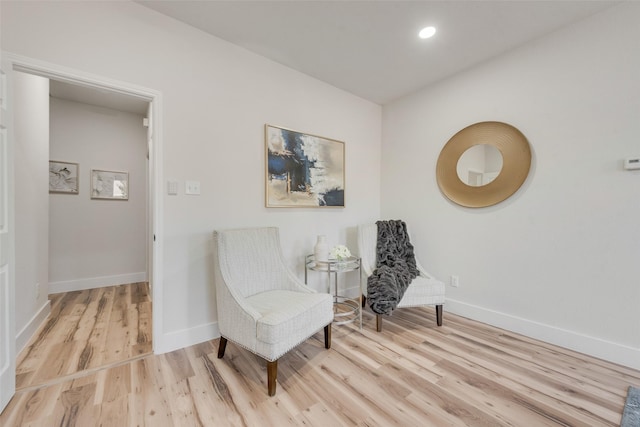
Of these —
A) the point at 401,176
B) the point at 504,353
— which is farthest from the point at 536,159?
the point at 504,353

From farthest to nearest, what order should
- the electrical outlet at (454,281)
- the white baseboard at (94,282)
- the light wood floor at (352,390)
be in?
the white baseboard at (94,282) < the electrical outlet at (454,281) < the light wood floor at (352,390)

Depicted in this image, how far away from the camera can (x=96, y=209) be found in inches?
144

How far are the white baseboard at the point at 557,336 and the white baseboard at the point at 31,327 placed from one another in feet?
12.4

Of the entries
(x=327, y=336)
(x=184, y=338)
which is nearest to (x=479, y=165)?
(x=327, y=336)

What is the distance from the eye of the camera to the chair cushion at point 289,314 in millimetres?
1511

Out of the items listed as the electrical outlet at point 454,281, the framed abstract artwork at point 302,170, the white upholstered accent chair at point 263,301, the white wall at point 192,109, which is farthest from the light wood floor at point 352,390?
the framed abstract artwork at point 302,170

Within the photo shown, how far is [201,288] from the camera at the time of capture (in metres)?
2.15

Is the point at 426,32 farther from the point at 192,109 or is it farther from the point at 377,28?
the point at 192,109

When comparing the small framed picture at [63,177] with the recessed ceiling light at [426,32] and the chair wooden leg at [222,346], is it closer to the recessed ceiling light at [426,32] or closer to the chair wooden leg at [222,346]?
the chair wooden leg at [222,346]

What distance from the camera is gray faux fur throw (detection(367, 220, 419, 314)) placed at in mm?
2303

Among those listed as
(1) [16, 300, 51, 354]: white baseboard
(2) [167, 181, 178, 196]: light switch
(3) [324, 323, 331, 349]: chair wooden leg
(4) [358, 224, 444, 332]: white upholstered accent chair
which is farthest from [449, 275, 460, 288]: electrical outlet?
→ (1) [16, 300, 51, 354]: white baseboard

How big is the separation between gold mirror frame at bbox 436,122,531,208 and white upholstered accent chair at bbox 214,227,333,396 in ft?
5.91

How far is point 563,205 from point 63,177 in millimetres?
5554

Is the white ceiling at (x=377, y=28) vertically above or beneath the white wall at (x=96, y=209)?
above
